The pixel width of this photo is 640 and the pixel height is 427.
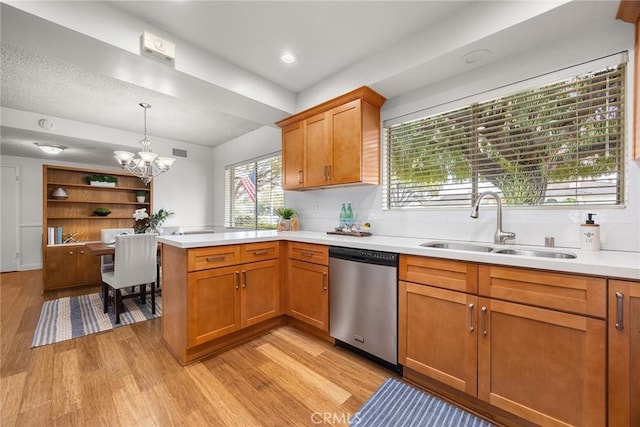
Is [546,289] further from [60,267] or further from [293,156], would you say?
[60,267]

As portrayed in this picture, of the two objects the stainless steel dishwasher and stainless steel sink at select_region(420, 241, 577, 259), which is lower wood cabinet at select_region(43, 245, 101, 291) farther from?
stainless steel sink at select_region(420, 241, 577, 259)

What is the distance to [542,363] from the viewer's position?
129 centimetres

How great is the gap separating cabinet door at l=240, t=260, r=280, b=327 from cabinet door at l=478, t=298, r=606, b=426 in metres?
1.75

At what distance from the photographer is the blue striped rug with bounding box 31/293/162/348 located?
251 cm

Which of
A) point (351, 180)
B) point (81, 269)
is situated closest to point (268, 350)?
point (351, 180)

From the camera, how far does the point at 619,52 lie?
1567 mm

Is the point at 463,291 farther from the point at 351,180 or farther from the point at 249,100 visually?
the point at 249,100

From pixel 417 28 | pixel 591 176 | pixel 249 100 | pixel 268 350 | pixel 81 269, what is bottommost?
pixel 268 350

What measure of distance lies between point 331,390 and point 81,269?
473 centimetres

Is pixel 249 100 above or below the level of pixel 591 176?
above

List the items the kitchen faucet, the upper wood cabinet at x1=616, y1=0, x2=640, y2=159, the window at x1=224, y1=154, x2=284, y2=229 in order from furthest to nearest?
the window at x1=224, y1=154, x2=284, y2=229
the kitchen faucet
the upper wood cabinet at x1=616, y1=0, x2=640, y2=159

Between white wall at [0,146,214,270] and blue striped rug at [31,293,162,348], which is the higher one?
white wall at [0,146,214,270]

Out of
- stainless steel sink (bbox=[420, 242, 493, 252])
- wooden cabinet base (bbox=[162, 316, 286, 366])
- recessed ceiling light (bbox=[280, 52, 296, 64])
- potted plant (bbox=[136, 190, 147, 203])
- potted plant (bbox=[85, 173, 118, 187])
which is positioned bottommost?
wooden cabinet base (bbox=[162, 316, 286, 366])

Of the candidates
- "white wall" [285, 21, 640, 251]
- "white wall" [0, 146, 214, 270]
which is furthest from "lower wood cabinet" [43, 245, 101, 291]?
"white wall" [285, 21, 640, 251]
